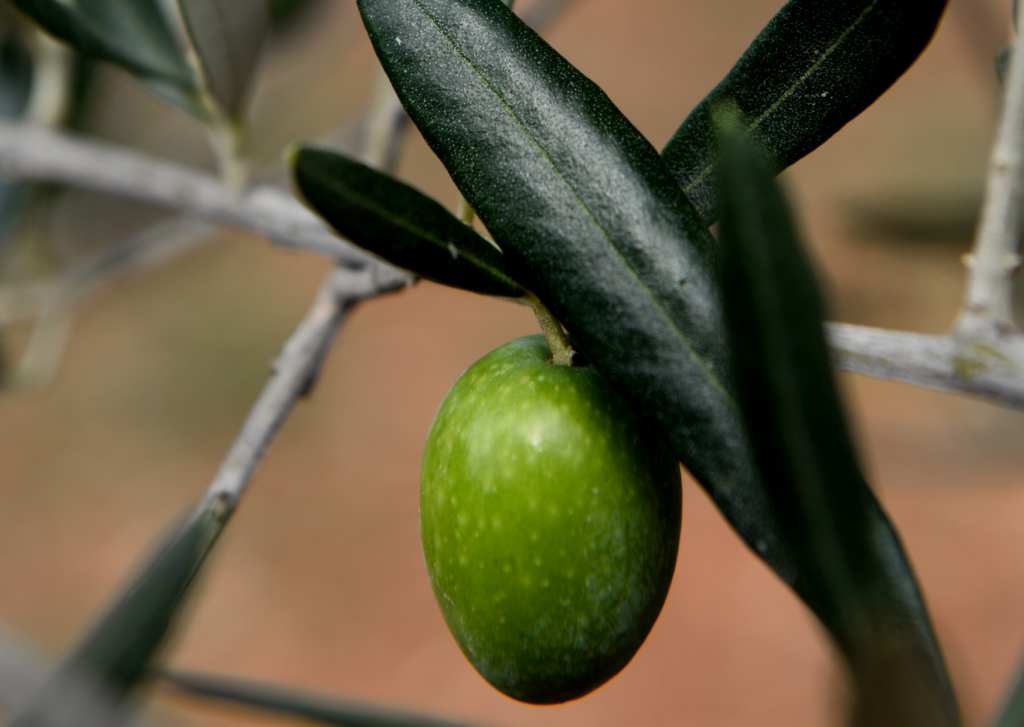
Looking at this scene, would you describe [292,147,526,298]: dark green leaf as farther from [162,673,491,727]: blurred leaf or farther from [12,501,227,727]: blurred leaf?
[162,673,491,727]: blurred leaf

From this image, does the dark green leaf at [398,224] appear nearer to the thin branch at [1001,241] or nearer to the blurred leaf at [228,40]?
the thin branch at [1001,241]

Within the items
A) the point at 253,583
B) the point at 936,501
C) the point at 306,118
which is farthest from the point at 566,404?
the point at 306,118

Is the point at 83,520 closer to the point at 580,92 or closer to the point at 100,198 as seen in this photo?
the point at 100,198

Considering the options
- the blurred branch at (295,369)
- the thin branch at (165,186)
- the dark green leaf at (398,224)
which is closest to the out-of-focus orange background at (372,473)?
the thin branch at (165,186)

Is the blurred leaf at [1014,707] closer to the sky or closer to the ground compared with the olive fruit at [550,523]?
closer to the sky

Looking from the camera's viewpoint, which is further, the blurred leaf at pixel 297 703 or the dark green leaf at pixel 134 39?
the dark green leaf at pixel 134 39
